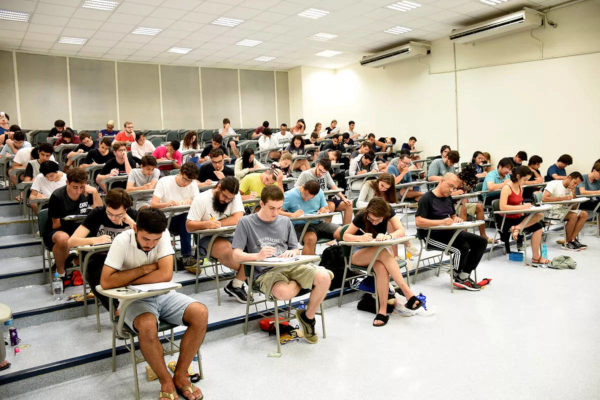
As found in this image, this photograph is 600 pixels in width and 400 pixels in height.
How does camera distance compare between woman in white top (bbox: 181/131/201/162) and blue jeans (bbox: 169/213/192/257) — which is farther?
woman in white top (bbox: 181/131/201/162)

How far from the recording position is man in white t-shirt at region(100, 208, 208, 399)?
2.67 metres

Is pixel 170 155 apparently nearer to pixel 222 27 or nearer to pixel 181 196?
pixel 181 196

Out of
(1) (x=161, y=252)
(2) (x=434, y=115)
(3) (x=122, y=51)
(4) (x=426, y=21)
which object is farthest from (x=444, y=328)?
(3) (x=122, y=51)

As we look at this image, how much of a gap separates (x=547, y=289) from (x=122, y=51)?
1152cm

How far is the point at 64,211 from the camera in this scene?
13.8 feet

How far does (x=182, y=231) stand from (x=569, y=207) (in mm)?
5110

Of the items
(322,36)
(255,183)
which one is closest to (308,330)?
A: (255,183)

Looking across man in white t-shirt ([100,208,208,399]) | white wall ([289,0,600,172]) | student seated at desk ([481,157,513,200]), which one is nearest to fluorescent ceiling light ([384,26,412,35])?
white wall ([289,0,600,172])

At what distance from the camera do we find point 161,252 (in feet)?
9.78

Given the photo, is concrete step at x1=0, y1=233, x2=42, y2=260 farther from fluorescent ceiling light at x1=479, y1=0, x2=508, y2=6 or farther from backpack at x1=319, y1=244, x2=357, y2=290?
fluorescent ceiling light at x1=479, y1=0, x2=508, y2=6

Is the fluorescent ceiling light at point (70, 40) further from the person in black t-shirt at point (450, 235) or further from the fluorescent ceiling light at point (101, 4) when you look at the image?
the person in black t-shirt at point (450, 235)

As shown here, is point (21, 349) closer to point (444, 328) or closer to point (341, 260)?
point (341, 260)

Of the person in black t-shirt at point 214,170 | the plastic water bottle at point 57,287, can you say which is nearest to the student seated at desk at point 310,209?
the person in black t-shirt at point 214,170

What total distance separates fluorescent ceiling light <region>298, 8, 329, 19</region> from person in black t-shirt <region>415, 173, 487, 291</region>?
604 centimetres
